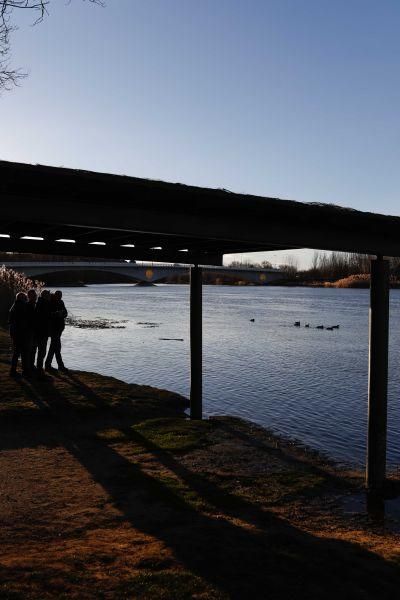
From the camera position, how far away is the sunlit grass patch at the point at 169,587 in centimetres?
459

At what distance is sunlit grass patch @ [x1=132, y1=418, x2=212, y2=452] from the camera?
9.76 metres

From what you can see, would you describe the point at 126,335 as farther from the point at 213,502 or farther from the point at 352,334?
the point at 213,502

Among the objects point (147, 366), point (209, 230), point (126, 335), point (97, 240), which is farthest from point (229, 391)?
point (126, 335)

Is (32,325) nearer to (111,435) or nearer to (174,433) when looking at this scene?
(111,435)

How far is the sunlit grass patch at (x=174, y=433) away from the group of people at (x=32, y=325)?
4.06m

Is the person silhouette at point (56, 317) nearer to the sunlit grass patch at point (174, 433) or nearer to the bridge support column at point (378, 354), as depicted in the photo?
the sunlit grass patch at point (174, 433)

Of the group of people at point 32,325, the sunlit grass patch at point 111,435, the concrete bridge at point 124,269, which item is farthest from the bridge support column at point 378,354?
the concrete bridge at point 124,269

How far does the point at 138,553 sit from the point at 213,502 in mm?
1917

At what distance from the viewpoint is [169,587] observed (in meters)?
4.73

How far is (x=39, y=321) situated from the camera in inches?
546

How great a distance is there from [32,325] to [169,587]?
9756 mm

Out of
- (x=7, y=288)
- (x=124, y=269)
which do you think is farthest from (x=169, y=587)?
(x=124, y=269)

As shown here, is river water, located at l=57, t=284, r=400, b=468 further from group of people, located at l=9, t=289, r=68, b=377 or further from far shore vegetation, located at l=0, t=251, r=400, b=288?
far shore vegetation, located at l=0, t=251, r=400, b=288

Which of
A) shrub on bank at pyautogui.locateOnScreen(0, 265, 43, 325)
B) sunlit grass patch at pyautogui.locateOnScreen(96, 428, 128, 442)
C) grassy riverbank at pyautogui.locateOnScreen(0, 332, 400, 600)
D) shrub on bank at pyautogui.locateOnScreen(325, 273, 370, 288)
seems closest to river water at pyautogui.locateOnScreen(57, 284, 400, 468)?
grassy riverbank at pyautogui.locateOnScreen(0, 332, 400, 600)
